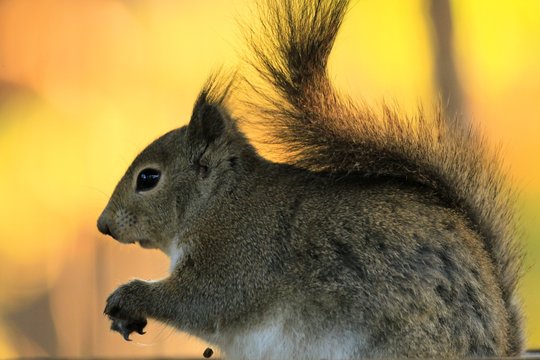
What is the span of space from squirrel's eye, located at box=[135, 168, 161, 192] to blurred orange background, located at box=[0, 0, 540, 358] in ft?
4.12

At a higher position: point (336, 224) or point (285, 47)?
point (285, 47)

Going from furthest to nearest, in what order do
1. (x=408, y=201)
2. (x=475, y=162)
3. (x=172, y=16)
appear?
(x=172, y=16), (x=475, y=162), (x=408, y=201)

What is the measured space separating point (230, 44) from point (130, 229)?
1.41 m

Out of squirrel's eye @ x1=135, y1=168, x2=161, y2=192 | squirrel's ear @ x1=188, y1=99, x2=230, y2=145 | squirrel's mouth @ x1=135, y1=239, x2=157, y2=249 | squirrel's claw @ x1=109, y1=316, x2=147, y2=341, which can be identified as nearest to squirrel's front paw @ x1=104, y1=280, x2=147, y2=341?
squirrel's claw @ x1=109, y1=316, x2=147, y2=341

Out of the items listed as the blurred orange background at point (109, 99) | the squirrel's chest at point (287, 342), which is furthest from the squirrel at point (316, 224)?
the blurred orange background at point (109, 99)

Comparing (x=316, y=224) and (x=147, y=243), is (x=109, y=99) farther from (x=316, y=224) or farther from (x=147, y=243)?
(x=316, y=224)

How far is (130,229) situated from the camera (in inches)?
94.5

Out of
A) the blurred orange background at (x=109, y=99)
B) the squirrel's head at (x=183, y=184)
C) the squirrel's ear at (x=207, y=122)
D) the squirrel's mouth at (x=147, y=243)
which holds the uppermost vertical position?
the squirrel's ear at (x=207, y=122)

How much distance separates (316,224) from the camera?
85.7 inches

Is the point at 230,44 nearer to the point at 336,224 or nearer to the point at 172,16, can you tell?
the point at 172,16

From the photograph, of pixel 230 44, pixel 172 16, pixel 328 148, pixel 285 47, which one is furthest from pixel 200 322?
pixel 172 16

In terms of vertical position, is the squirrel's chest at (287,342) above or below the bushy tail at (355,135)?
below

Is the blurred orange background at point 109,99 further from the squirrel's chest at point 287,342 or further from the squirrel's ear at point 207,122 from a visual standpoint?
the squirrel's chest at point 287,342

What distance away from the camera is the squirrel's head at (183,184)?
7.82ft
